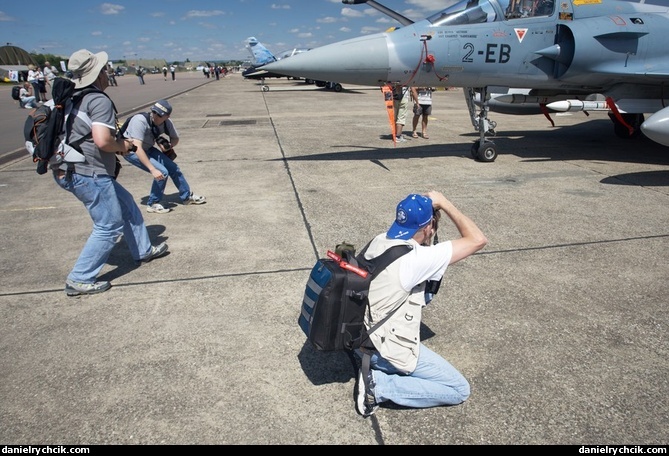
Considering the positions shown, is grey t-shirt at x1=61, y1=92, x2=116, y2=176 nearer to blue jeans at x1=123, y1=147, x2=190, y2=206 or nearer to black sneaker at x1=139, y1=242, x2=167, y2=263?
black sneaker at x1=139, y1=242, x2=167, y2=263

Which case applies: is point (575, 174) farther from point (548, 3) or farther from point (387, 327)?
point (387, 327)

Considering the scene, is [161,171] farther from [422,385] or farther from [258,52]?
[258,52]

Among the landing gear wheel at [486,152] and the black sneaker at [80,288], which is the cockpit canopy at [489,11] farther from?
the black sneaker at [80,288]

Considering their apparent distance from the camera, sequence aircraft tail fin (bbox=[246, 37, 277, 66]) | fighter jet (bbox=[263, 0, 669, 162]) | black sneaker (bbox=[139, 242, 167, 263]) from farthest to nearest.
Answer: aircraft tail fin (bbox=[246, 37, 277, 66]) → fighter jet (bbox=[263, 0, 669, 162]) → black sneaker (bbox=[139, 242, 167, 263])

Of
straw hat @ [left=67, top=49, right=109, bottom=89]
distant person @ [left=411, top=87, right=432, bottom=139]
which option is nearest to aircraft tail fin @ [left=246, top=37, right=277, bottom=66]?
distant person @ [left=411, top=87, right=432, bottom=139]

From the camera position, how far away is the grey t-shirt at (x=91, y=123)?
3516mm

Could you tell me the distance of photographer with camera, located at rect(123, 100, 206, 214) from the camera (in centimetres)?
539

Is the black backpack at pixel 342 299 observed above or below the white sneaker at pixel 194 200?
above

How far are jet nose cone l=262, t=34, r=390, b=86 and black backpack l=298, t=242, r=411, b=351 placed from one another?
556cm

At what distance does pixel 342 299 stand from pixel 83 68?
3.05 metres

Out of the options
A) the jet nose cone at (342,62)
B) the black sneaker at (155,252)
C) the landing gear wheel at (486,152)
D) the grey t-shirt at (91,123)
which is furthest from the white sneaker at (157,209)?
the landing gear wheel at (486,152)

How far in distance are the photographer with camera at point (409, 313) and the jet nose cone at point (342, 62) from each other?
17.3 feet
